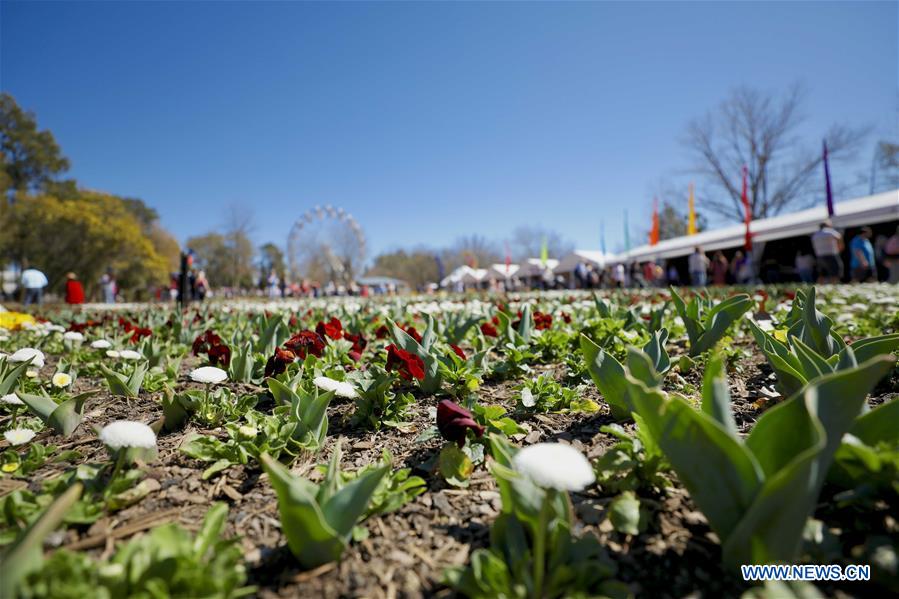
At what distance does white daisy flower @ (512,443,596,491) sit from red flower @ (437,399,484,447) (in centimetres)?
62

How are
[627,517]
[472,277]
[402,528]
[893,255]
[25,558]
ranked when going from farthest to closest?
[472,277]
[893,255]
[402,528]
[627,517]
[25,558]

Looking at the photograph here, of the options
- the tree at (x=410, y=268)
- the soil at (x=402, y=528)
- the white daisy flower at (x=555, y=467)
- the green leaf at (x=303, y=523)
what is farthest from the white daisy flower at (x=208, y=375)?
the tree at (x=410, y=268)

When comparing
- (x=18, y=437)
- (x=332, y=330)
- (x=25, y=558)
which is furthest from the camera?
(x=332, y=330)

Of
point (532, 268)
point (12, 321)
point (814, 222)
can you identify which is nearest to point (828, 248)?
point (814, 222)

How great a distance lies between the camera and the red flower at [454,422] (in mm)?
1646

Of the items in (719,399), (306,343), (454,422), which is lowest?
(454,422)

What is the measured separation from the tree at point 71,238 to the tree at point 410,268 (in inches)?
2110

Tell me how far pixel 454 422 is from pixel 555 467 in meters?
0.70

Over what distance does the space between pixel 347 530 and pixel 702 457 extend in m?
0.96

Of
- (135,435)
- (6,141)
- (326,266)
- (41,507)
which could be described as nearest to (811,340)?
(135,435)

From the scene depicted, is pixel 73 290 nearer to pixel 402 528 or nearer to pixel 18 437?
pixel 18 437

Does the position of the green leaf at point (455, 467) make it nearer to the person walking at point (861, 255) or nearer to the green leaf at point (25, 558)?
the green leaf at point (25, 558)

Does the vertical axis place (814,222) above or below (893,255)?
above

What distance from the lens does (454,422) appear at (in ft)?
5.40
